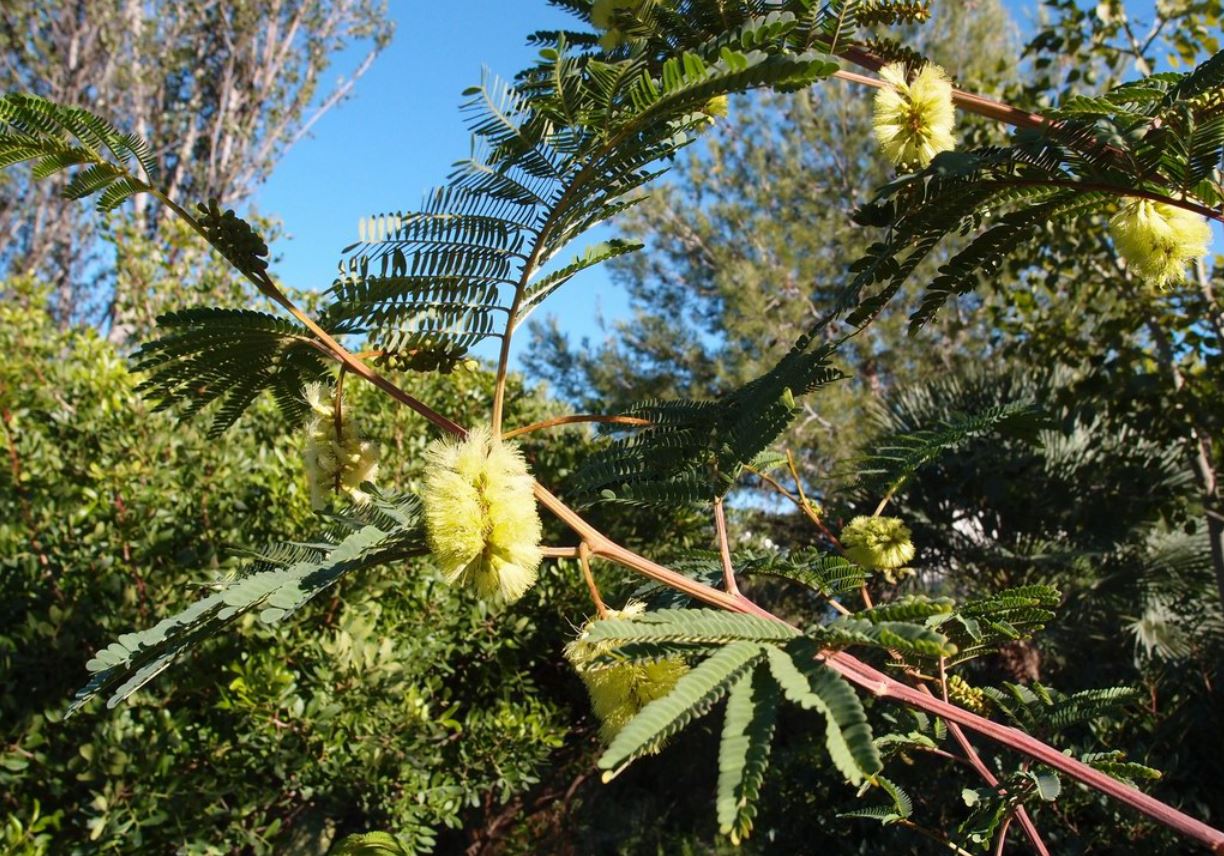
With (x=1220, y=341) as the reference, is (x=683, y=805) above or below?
below

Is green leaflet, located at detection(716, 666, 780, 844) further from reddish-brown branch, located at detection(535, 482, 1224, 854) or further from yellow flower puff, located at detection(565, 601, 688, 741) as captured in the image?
yellow flower puff, located at detection(565, 601, 688, 741)

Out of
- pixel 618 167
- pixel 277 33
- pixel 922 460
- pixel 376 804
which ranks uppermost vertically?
pixel 277 33

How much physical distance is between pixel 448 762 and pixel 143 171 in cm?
→ 322

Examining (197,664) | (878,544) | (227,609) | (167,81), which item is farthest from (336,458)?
(167,81)

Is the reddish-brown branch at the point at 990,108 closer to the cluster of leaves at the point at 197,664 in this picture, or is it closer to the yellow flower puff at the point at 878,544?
the yellow flower puff at the point at 878,544

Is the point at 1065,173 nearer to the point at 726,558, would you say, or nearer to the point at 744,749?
the point at 726,558

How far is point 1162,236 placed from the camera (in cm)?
143

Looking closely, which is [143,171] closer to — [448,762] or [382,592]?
[382,592]

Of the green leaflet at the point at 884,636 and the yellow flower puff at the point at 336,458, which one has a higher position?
the yellow flower puff at the point at 336,458

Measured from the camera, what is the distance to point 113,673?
100 cm

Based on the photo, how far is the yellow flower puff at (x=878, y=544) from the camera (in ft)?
5.75

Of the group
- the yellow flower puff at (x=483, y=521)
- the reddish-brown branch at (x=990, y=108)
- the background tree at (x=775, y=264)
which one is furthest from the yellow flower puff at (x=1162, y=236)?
the background tree at (x=775, y=264)

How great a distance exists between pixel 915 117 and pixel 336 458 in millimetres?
1111

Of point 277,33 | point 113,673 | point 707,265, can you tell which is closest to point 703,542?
point 113,673
